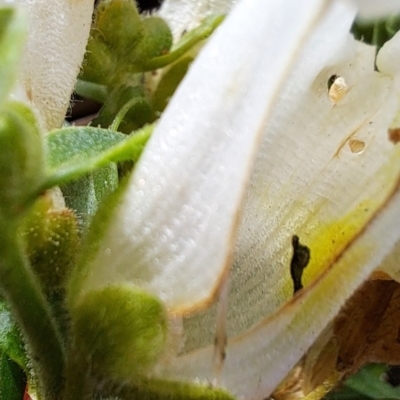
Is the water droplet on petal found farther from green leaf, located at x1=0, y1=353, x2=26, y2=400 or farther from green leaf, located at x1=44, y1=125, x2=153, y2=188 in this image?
green leaf, located at x1=0, y1=353, x2=26, y2=400

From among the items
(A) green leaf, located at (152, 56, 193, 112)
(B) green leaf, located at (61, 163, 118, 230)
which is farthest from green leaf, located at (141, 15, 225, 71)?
(B) green leaf, located at (61, 163, 118, 230)

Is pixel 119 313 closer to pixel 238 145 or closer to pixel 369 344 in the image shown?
pixel 238 145

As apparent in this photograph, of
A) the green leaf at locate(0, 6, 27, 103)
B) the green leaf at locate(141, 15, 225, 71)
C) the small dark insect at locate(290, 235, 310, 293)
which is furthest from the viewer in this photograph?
the green leaf at locate(141, 15, 225, 71)

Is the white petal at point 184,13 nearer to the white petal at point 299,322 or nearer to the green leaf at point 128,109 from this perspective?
the green leaf at point 128,109

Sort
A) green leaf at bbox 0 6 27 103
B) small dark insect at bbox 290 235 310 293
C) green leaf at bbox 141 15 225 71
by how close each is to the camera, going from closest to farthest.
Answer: green leaf at bbox 0 6 27 103 < small dark insect at bbox 290 235 310 293 < green leaf at bbox 141 15 225 71

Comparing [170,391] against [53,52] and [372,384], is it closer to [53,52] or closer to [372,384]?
[53,52]

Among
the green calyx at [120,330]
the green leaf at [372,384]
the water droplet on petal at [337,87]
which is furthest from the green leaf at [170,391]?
the green leaf at [372,384]

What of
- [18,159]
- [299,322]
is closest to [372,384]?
[299,322]
